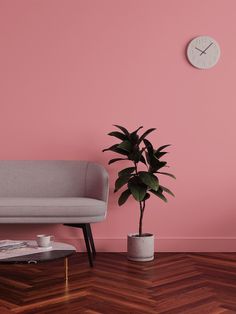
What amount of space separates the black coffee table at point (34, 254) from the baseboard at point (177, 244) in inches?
42.1

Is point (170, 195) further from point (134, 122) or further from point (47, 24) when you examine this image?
point (47, 24)

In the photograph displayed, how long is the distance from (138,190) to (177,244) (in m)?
0.78

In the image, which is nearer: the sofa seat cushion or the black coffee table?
the black coffee table

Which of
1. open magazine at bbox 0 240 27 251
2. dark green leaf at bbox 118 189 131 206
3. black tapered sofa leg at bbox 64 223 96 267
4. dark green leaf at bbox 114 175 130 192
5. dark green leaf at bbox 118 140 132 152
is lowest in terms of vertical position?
black tapered sofa leg at bbox 64 223 96 267

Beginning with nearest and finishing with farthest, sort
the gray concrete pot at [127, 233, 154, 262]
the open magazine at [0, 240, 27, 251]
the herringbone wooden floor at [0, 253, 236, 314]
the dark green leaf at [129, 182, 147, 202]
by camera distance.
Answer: the herringbone wooden floor at [0, 253, 236, 314], the open magazine at [0, 240, 27, 251], the dark green leaf at [129, 182, 147, 202], the gray concrete pot at [127, 233, 154, 262]

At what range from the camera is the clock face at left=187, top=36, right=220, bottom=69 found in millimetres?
4047

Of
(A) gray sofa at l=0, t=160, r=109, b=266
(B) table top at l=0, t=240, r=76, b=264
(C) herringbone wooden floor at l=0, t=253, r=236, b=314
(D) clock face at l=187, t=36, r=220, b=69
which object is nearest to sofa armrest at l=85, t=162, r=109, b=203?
(A) gray sofa at l=0, t=160, r=109, b=266

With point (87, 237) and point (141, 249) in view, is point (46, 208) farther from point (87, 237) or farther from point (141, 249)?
point (141, 249)

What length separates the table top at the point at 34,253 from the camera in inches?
102

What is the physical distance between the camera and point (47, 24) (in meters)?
4.12

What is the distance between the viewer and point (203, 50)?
405 cm

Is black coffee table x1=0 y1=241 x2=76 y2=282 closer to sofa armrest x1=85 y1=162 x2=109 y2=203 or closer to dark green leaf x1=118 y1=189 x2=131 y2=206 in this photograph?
dark green leaf x1=118 y1=189 x2=131 y2=206

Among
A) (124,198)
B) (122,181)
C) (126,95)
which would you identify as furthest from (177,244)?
(126,95)

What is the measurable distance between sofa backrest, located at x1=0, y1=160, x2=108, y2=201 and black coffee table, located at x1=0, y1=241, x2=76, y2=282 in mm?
987
